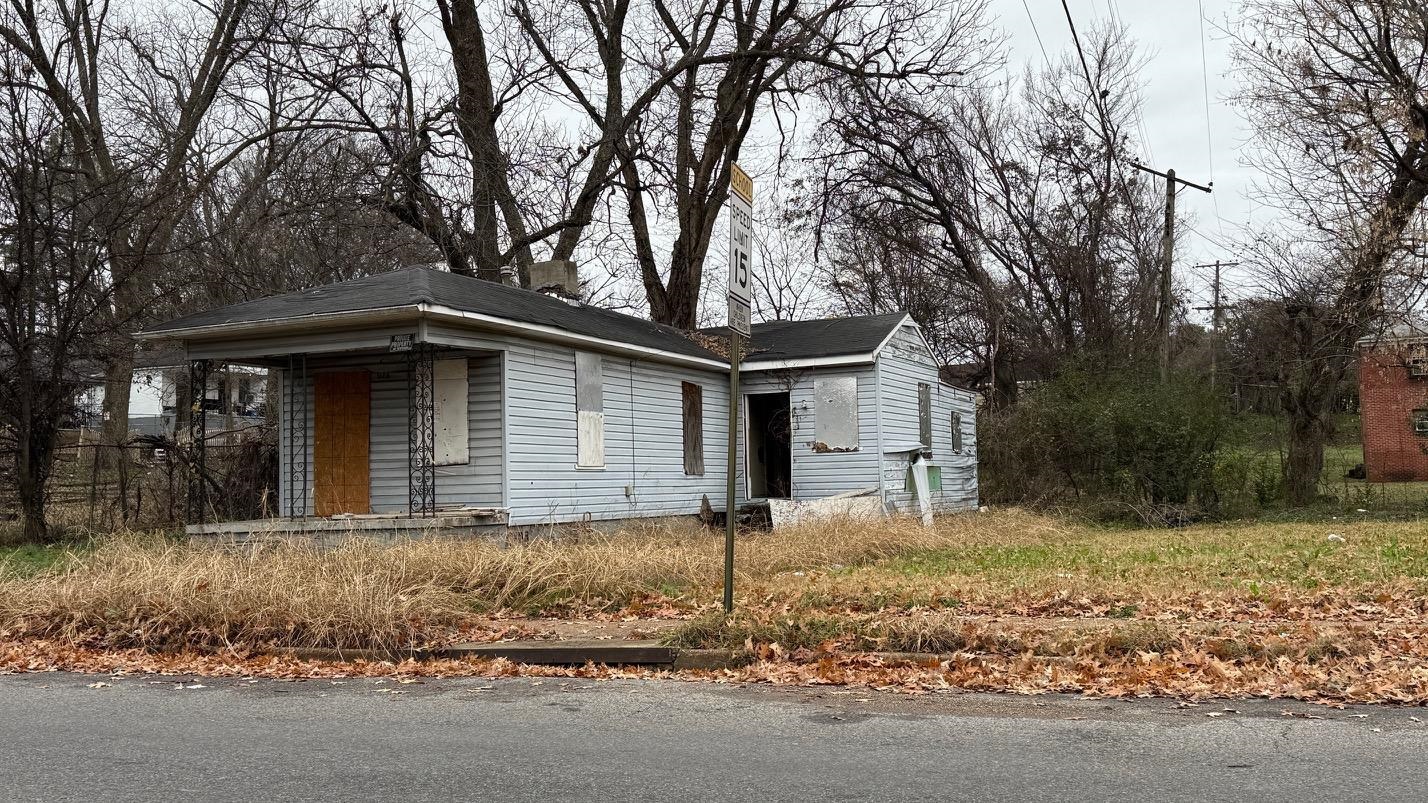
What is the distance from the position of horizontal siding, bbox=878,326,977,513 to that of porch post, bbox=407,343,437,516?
27.4ft

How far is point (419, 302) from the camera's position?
45.6 ft

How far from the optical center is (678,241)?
29734 millimetres

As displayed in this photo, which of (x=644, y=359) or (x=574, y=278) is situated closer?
(x=644, y=359)

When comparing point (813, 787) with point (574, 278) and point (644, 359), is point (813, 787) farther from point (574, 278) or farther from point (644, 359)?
point (574, 278)

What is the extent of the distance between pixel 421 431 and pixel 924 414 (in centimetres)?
1097

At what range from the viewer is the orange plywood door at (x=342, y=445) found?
16547 mm

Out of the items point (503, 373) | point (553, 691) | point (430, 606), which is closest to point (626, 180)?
point (503, 373)

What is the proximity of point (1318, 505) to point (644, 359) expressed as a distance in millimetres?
14443

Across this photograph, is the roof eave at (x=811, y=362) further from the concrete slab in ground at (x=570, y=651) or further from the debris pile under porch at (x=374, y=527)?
the concrete slab in ground at (x=570, y=651)

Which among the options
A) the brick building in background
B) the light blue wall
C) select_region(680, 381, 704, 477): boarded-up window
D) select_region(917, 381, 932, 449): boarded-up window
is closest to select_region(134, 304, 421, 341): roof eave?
the light blue wall

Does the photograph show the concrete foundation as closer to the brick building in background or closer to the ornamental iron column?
the ornamental iron column

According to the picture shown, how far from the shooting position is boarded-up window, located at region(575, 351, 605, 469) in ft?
56.1

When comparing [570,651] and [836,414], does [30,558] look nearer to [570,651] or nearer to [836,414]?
[570,651]

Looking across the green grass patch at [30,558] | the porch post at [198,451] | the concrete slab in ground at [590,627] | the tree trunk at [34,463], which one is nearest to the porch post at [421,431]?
the porch post at [198,451]
